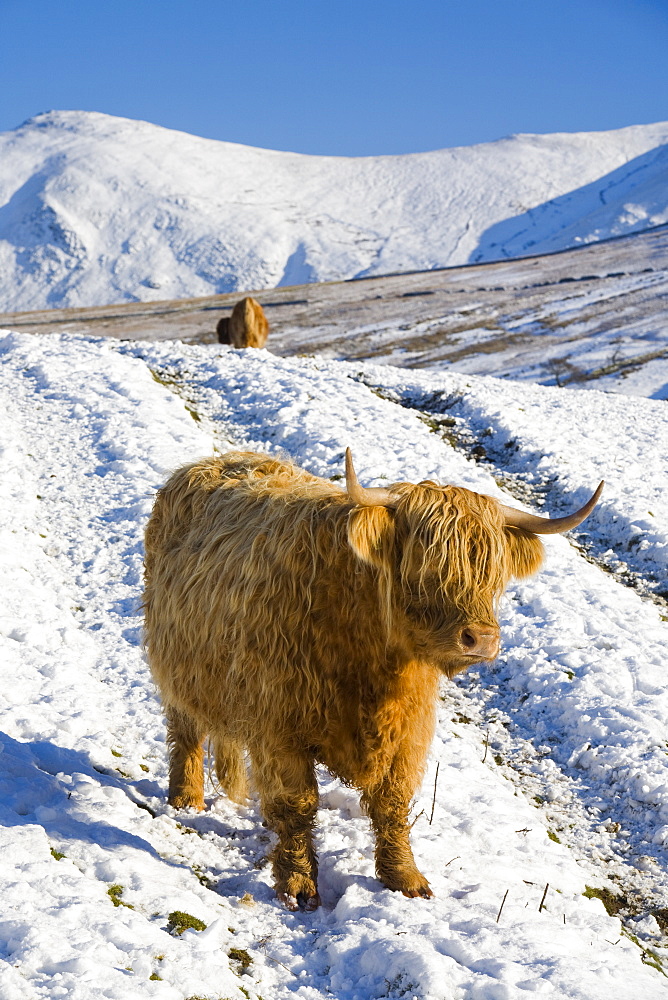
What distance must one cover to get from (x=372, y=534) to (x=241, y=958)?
6.57 ft

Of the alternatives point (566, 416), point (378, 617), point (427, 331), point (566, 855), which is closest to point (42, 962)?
point (378, 617)

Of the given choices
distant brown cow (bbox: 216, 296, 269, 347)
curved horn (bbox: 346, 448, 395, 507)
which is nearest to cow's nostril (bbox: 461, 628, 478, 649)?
curved horn (bbox: 346, 448, 395, 507)

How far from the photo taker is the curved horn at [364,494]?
356 centimetres

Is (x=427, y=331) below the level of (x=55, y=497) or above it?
above

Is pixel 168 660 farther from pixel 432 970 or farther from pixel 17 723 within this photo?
pixel 432 970

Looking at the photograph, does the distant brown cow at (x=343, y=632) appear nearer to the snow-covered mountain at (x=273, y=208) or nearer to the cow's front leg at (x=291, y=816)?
the cow's front leg at (x=291, y=816)

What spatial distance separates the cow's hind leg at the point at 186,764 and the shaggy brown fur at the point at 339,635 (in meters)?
0.40

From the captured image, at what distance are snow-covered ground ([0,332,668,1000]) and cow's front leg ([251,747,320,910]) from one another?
11 cm

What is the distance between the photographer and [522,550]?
415 cm

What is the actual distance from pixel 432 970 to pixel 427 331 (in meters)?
30.3

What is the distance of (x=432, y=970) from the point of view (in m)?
3.60

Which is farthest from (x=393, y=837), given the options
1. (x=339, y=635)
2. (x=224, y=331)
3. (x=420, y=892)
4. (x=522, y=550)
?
(x=224, y=331)

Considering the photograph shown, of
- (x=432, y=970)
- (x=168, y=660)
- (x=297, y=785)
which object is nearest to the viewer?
(x=432, y=970)

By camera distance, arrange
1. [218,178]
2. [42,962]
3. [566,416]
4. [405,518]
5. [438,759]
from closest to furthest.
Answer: [42,962] → [405,518] → [438,759] → [566,416] → [218,178]
